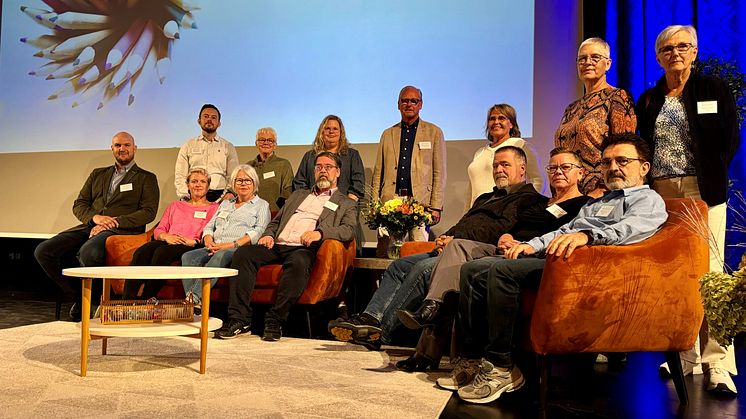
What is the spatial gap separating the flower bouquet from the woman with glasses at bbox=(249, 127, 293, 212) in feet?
3.90

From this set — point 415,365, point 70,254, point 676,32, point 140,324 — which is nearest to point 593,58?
point 676,32

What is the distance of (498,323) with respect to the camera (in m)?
2.68

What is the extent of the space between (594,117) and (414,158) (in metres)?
1.62

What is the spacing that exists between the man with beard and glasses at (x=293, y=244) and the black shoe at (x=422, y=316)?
137cm

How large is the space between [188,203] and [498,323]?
300cm

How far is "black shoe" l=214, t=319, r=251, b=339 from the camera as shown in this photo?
4.06 m

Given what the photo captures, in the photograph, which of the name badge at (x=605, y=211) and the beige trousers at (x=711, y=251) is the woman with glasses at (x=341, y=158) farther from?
the name badge at (x=605, y=211)

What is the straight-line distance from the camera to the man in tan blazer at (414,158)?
486 centimetres

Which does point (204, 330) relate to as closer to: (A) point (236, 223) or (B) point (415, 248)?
(B) point (415, 248)

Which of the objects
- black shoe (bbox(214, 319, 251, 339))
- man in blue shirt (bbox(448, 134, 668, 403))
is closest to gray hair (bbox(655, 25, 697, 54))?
man in blue shirt (bbox(448, 134, 668, 403))

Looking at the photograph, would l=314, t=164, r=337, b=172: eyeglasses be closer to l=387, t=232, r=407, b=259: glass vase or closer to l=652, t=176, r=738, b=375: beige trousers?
l=387, t=232, r=407, b=259: glass vase

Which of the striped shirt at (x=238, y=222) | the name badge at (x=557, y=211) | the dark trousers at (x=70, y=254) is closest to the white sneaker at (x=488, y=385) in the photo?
the name badge at (x=557, y=211)

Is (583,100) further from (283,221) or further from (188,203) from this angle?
(188,203)

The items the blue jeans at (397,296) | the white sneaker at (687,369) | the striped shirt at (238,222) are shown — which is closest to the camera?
the white sneaker at (687,369)
